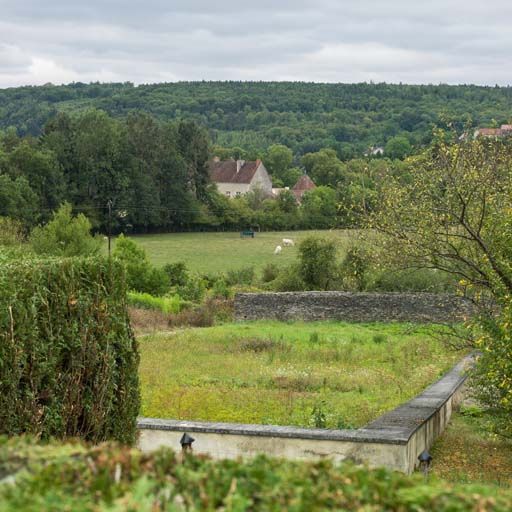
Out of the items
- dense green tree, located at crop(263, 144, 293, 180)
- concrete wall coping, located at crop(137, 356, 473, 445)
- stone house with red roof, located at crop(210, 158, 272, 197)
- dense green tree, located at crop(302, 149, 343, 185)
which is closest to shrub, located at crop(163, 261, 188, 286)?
concrete wall coping, located at crop(137, 356, 473, 445)

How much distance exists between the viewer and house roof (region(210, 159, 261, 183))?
370 ft

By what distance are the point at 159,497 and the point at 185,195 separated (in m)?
79.9

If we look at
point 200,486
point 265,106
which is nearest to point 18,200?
point 200,486

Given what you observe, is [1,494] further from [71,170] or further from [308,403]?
[71,170]

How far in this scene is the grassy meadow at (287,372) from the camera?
15.3 m

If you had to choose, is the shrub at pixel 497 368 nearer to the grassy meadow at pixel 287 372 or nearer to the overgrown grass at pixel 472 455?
the overgrown grass at pixel 472 455

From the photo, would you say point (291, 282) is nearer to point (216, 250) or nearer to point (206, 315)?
point (206, 315)

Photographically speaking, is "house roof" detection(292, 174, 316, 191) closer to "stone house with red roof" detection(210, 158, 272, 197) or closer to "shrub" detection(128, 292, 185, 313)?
"stone house with red roof" detection(210, 158, 272, 197)

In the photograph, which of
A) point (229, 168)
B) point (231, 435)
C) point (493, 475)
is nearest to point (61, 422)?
point (231, 435)

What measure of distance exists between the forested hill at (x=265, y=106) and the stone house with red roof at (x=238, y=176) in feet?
69.8

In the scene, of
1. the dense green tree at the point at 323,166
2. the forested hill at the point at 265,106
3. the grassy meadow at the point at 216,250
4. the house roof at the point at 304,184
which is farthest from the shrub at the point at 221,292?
the forested hill at the point at 265,106

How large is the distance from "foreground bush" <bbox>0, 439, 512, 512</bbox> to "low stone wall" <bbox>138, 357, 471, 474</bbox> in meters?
7.11

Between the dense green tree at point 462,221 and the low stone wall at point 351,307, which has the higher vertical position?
the dense green tree at point 462,221

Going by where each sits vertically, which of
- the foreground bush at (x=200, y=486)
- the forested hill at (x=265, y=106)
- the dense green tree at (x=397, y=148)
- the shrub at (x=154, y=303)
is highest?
the forested hill at (x=265, y=106)
